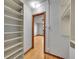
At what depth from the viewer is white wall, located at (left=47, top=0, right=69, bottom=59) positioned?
3.17 meters

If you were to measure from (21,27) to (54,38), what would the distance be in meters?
1.89

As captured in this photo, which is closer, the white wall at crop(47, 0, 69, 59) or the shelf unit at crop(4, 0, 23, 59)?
the shelf unit at crop(4, 0, 23, 59)

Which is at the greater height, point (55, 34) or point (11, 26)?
point (11, 26)

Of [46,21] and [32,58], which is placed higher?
[46,21]

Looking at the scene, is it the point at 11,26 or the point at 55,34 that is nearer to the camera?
the point at 11,26

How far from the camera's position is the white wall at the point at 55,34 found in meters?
3.17

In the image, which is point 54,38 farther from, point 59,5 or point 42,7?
point 42,7

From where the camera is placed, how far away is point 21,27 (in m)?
1.92

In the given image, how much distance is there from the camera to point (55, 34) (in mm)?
3496

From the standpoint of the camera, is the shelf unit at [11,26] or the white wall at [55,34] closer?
the shelf unit at [11,26]
